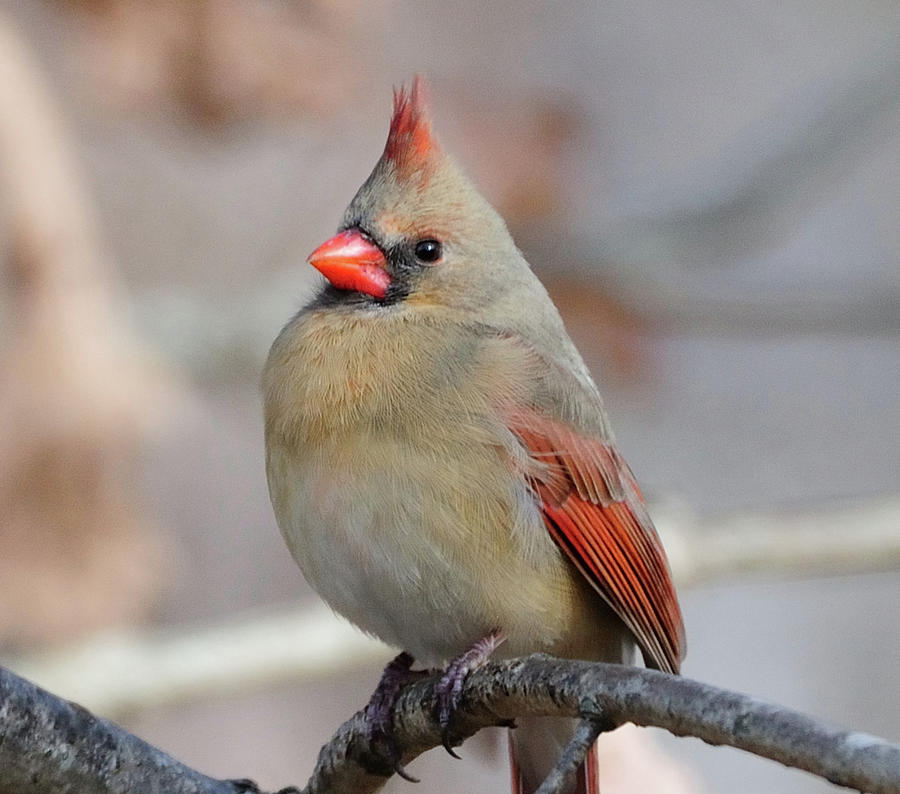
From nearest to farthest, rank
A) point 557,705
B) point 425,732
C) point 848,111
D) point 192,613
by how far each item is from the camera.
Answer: point 557,705 < point 425,732 < point 848,111 < point 192,613

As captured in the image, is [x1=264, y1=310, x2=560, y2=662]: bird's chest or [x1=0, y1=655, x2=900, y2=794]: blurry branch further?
[x1=264, y1=310, x2=560, y2=662]: bird's chest

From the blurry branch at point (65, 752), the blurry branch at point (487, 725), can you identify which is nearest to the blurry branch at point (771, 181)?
the blurry branch at point (487, 725)

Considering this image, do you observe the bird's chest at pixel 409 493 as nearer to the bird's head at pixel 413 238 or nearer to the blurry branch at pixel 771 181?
the bird's head at pixel 413 238

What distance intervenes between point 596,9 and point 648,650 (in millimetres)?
4240

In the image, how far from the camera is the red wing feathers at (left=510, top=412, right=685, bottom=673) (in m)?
2.39

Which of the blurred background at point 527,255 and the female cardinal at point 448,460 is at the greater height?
the blurred background at point 527,255

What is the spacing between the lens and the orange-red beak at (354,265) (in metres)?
2.52

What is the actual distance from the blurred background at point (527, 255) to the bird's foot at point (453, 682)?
30 cm

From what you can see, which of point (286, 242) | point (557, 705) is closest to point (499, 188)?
point (286, 242)

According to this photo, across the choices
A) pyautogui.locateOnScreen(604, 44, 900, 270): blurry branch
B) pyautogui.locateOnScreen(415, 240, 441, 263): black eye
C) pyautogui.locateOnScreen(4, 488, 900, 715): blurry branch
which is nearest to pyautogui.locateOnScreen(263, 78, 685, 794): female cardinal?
pyautogui.locateOnScreen(415, 240, 441, 263): black eye

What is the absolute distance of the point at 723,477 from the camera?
5.51 meters

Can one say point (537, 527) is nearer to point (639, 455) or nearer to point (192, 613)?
point (192, 613)

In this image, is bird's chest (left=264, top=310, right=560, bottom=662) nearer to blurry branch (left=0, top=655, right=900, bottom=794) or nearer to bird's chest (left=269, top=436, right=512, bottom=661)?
bird's chest (left=269, top=436, right=512, bottom=661)

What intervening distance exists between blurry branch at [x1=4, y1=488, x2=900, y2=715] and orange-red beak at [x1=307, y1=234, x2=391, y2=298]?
1.10 metres
